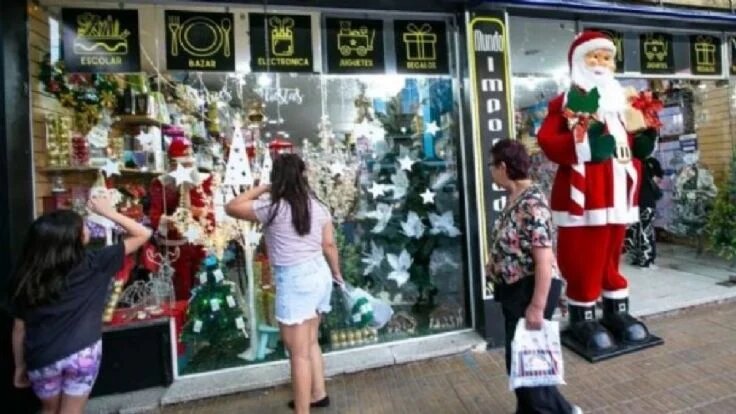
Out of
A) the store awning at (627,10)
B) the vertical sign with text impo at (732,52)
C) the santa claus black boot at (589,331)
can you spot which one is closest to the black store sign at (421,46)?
the store awning at (627,10)

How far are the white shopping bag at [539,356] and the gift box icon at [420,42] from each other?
2825mm

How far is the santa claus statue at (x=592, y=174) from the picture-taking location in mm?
3711

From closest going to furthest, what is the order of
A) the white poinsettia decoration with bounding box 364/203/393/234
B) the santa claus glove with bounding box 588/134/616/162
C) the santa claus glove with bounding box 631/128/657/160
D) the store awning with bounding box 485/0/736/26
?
the santa claus glove with bounding box 588/134/616/162
the santa claus glove with bounding box 631/128/657/160
the store awning with bounding box 485/0/736/26
the white poinsettia decoration with bounding box 364/203/393/234

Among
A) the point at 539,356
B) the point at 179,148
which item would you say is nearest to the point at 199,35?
the point at 179,148

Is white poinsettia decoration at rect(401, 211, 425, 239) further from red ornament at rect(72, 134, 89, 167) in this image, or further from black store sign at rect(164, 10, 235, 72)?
red ornament at rect(72, 134, 89, 167)

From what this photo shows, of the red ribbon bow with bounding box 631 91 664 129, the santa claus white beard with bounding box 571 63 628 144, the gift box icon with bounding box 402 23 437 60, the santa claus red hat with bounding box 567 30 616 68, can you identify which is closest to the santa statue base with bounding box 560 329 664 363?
the santa claus white beard with bounding box 571 63 628 144

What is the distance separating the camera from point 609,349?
3977 millimetres

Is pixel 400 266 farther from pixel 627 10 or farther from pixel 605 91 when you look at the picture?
pixel 627 10

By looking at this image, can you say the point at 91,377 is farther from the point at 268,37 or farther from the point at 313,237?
the point at 268,37

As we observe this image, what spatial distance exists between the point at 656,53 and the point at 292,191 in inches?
188

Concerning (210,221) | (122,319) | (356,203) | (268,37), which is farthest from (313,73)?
(122,319)

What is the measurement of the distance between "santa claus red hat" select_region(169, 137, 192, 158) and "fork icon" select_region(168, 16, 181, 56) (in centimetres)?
73

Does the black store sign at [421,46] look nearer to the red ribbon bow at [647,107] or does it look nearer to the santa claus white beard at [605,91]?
the santa claus white beard at [605,91]

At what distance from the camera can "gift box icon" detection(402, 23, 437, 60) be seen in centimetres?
459
